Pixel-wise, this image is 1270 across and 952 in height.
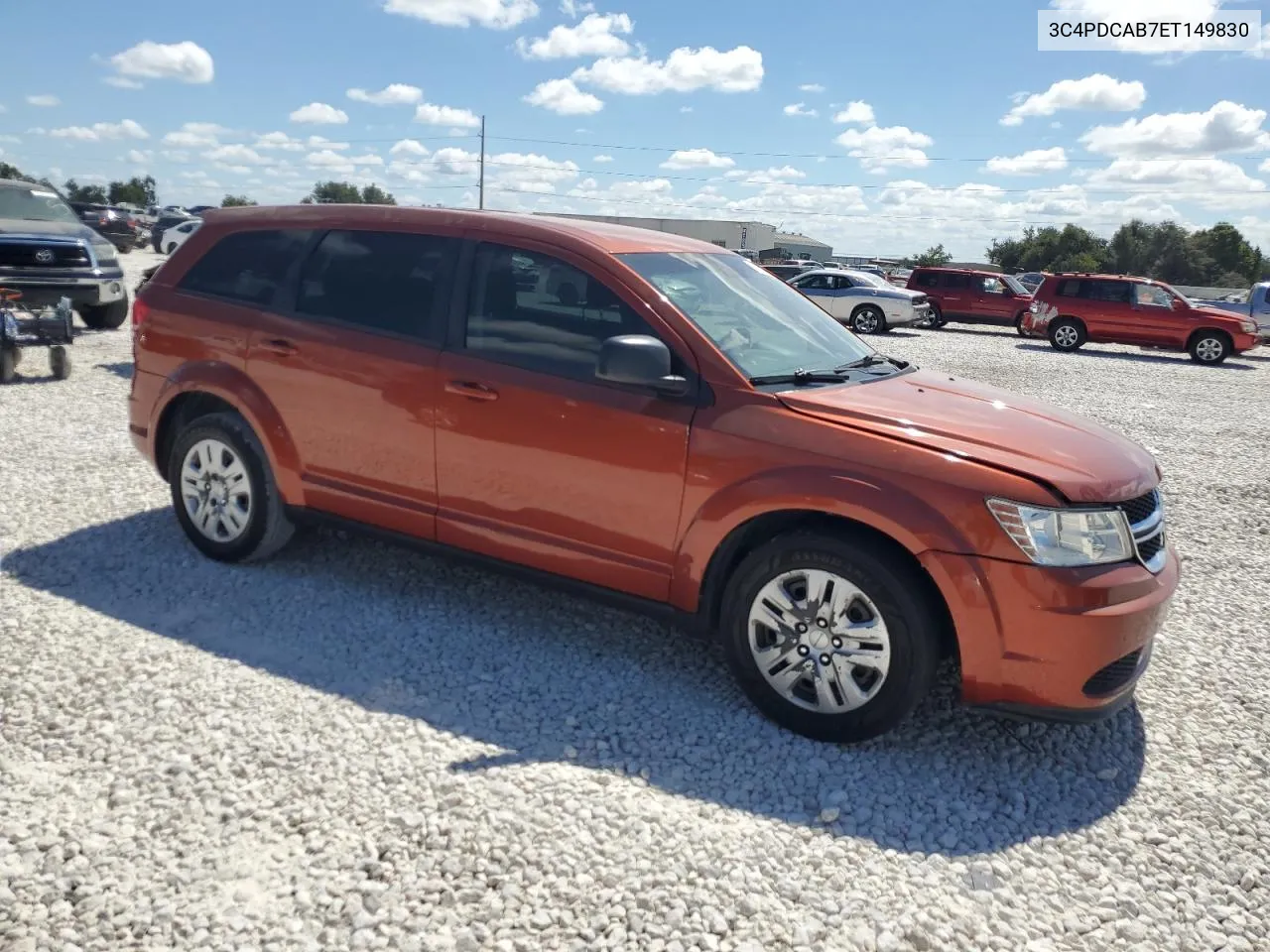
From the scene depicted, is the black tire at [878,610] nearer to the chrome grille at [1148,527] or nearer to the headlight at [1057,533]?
the headlight at [1057,533]

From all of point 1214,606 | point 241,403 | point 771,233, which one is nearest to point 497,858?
point 241,403

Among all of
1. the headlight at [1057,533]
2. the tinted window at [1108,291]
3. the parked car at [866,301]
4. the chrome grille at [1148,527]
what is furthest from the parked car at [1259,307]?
the headlight at [1057,533]

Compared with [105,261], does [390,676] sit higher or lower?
lower

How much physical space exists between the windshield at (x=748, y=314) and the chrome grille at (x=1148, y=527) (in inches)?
51.4

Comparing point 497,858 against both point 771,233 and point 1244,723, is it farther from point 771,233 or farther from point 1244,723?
point 771,233

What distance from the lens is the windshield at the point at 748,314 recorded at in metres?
3.91

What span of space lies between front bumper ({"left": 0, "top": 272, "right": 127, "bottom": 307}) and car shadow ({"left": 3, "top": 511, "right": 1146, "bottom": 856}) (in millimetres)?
7618

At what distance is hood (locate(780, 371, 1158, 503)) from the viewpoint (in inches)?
130

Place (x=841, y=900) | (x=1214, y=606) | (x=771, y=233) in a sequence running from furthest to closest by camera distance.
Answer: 1. (x=771, y=233)
2. (x=1214, y=606)
3. (x=841, y=900)

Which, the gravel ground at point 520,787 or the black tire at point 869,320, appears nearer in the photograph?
the gravel ground at point 520,787

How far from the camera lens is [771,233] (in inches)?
4222

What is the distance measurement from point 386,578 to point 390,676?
44.3 inches

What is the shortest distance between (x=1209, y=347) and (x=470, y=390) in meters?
20.2

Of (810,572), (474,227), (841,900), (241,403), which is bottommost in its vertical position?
(841,900)
